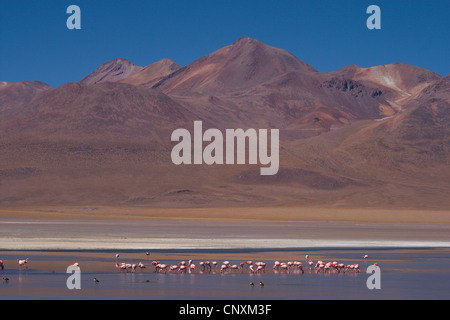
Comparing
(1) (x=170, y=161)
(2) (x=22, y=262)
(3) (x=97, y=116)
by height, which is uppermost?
(3) (x=97, y=116)

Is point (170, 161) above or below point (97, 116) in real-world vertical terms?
below

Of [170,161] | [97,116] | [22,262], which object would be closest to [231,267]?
[22,262]

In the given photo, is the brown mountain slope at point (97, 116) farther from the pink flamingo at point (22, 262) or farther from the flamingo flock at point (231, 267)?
the flamingo flock at point (231, 267)

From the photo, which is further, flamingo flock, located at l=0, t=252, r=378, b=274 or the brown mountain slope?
the brown mountain slope

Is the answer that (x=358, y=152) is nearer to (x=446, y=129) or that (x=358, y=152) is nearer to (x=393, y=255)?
(x=446, y=129)

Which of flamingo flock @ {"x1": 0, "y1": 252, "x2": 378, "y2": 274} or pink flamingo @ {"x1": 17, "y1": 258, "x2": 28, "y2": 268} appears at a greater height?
pink flamingo @ {"x1": 17, "y1": 258, "x2": 28, "y2": 268}

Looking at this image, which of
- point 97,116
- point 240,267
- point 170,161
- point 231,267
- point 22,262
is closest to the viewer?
point 22,262

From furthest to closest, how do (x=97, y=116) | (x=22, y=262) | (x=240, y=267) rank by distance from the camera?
(x=97, y=116)
(x=240, y=267)
(x=22, y=262)

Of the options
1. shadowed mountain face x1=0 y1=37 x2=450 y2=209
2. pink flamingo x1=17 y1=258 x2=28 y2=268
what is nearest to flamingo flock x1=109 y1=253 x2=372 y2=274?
pink flamingo x1=17 y1=258 x2=28 y2=268

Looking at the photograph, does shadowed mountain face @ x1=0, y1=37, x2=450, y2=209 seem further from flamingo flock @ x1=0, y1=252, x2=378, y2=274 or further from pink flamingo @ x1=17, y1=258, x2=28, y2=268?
pink flamingo @ x1=17, y1=258, x2=28, y2=268

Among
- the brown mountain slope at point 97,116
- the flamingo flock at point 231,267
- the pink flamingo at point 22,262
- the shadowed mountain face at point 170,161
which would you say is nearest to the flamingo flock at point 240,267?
the flamingo flock at point 231,267

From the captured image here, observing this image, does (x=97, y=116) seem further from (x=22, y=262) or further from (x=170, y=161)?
(x=22, y=262)
